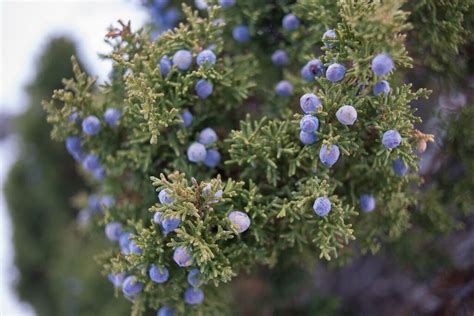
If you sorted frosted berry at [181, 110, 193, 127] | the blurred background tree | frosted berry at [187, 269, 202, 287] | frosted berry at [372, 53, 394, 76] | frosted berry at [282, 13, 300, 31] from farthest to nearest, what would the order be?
the blurred background tree < frosted berry at [282, 13, 300, 31] < frosted berry at [181, 110, 193, 127] < frosted berry at [187, 269, 202, 287] < frosted berry at [372, 53, 394, 76]

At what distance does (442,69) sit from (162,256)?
91 cm

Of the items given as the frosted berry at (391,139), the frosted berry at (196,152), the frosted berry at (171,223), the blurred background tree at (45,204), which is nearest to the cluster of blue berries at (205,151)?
the frosted berry at (196,152)

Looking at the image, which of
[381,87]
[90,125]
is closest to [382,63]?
[381,87]

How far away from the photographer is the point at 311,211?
4.01ft

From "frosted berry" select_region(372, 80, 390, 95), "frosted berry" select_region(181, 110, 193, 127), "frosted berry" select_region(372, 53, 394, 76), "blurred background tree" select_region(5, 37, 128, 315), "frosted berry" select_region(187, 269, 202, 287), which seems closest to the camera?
"frosted berry" select_region(372, 53, 394, 76)

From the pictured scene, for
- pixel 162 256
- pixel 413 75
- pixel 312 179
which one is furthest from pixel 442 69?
pixel 162 256

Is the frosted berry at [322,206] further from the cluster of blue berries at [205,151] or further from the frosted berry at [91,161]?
the frosted berry at [91,161]

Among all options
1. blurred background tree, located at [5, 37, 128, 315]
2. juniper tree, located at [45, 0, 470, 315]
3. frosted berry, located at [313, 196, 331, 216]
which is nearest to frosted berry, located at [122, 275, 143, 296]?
juniper tree, located at [45, 0, 470, 315]

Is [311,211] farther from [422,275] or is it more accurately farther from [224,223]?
[422,275]

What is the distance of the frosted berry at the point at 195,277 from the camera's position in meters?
1.19

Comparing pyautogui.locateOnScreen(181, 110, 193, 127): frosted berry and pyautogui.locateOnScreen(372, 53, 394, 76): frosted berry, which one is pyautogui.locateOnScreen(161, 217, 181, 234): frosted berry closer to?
pyautogui.locateOnScreen(181, 110, 193, 127): frosted berry

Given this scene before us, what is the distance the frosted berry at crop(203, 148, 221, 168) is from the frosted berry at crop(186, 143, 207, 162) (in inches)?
1.2

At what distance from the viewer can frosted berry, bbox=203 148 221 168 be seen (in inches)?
51.7

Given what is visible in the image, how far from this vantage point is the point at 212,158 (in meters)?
1.31
